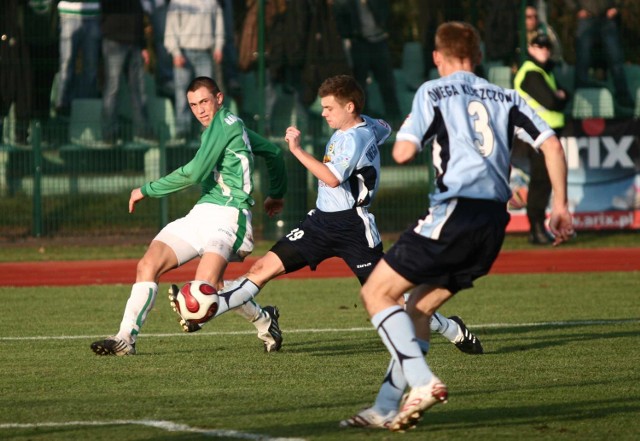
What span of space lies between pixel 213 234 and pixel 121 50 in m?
11.4

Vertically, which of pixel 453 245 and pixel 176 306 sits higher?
pixel 453 245

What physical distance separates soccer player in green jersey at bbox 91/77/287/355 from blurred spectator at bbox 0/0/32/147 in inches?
421

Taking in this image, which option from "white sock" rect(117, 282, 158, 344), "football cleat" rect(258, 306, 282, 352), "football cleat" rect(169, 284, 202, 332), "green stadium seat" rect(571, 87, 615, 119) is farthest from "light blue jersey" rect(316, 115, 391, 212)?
"green stadium seat" rect(571, 87, 615, 119)

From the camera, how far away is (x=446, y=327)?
8.74 meters

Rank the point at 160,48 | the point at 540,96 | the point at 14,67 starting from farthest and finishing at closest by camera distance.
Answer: the point at 160,48 → the point at 14,67 → the point at 540,96

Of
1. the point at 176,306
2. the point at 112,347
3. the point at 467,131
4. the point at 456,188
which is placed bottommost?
the point at 112,347

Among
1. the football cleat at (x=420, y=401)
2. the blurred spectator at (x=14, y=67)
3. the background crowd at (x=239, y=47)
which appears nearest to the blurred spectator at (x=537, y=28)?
the background crowd at (x=239, y=47)

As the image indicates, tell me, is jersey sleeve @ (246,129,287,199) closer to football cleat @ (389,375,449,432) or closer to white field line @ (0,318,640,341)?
white field line @ (0,318,640,341)

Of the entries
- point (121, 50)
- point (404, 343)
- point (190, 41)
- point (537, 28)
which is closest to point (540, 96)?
point (537, 28)

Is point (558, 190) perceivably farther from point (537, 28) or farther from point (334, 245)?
point (537, 28)


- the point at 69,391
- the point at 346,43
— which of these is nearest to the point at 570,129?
the point at 346,43

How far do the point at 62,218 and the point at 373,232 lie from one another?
10784mm

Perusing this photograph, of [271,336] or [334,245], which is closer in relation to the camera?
[334,245]

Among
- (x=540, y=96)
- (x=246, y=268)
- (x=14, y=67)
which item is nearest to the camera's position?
(x=246, y=268)
